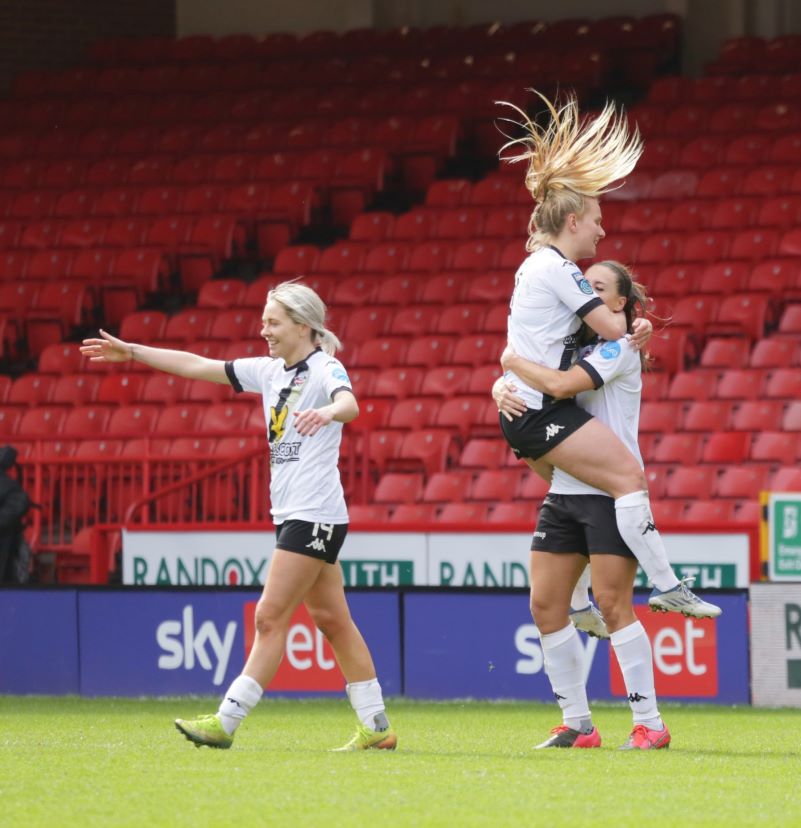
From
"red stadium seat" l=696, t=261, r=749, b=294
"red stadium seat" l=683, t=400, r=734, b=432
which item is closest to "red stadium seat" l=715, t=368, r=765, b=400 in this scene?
"red stadium seat" l=683, t=400, r=734, b=432

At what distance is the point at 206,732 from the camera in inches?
255

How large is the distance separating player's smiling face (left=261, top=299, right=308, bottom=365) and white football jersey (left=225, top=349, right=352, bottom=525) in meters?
0.08

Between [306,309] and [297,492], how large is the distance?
2.23 ft

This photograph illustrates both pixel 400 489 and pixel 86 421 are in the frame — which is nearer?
pixel 400 489

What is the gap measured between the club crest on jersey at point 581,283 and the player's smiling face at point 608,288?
240 millimetres

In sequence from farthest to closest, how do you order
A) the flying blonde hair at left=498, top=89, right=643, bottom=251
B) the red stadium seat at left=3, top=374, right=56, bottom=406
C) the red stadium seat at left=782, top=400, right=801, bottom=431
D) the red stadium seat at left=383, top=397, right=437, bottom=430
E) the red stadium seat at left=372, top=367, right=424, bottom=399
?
the red stadium seat at left=3, top=374, right=56, bottom=406, the red stadium seat at left=372, top=367, right=424, bottom=399, the red stadium seat at left=383, top=397, right=437, bottom=430, the red stadium seat at left=782, top=400, right=801, bottom=431, the flying blonde hair at left=498, top=89, right=643, bottom=251

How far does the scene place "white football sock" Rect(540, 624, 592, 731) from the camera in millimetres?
6754

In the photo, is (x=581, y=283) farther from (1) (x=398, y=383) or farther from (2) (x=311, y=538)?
(1) (x=398, y=383)

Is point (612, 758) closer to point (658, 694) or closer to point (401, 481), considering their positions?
point (658, 694)

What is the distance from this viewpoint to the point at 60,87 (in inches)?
848

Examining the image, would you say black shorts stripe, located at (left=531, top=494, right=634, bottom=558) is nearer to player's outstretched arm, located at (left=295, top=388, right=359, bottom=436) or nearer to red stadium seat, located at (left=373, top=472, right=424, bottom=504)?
player's outstretched arm, located at (left=295, top=388, right=359, bottom=436)

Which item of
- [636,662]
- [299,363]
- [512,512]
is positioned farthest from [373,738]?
[512,512]

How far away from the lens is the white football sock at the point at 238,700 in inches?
255

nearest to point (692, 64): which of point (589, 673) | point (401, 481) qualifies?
point (401, 481)
